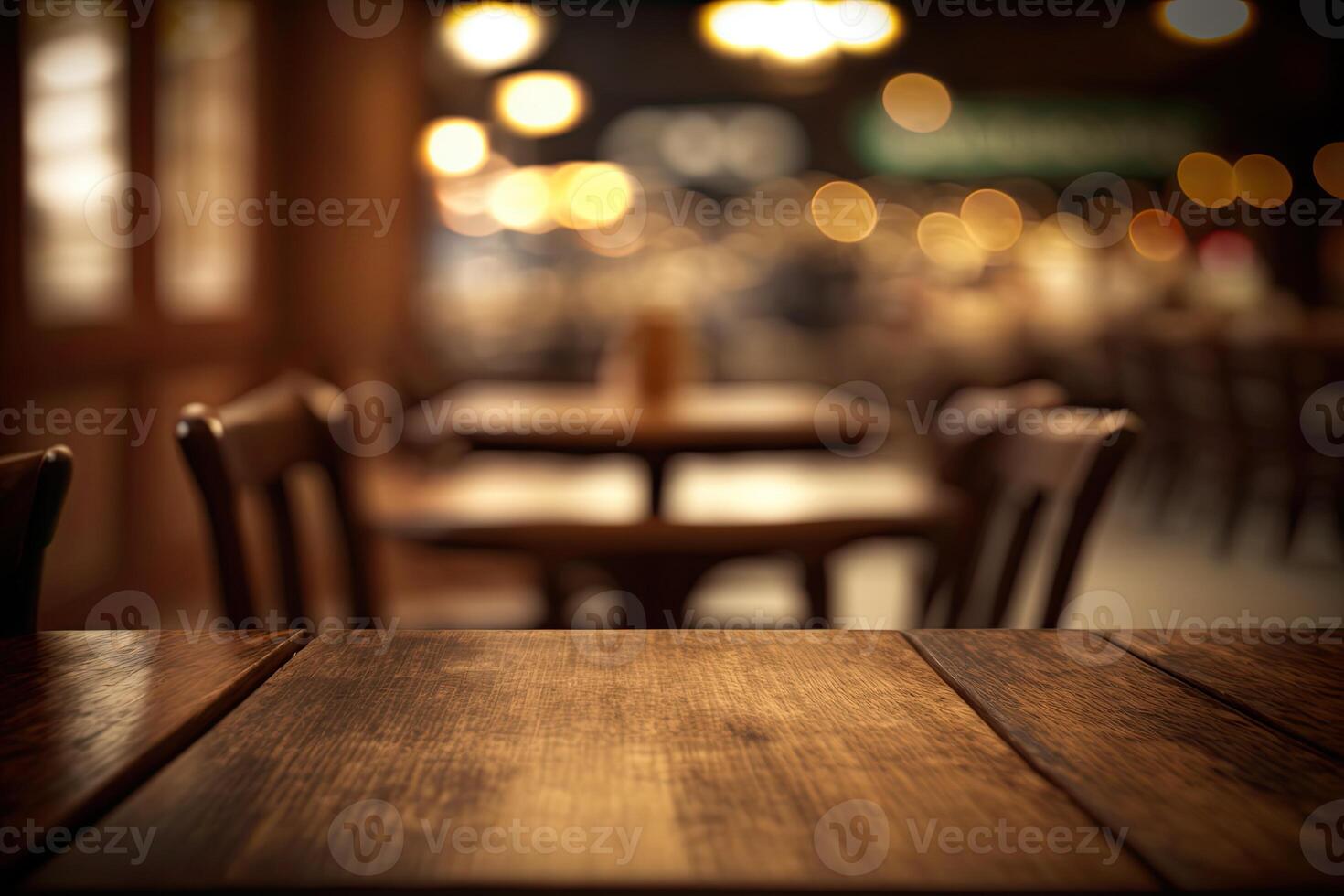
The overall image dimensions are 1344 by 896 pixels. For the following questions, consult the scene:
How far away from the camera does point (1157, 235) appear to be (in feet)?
44.4

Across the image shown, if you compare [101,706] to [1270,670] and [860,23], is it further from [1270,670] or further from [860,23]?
[860,23]

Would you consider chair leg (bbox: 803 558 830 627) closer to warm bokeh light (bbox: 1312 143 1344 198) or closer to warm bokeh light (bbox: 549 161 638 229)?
warm bokeh light (bbox: 549 161 638 229)

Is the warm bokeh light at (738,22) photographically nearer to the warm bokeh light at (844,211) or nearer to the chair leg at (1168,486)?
the chair leg at (1168,486)

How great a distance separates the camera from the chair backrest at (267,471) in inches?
42.4

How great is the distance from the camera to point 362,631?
0.73 m

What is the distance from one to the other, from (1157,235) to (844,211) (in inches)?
146

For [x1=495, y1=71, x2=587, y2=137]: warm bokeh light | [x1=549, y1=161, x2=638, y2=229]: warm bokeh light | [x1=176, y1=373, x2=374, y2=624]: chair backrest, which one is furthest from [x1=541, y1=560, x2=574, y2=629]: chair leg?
[x1=549, y1=161, x2=638, y2=229]: warm bokeh light

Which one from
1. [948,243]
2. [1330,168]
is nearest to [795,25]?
[1330,168]

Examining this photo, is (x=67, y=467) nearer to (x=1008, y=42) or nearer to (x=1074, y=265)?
(x=1008, y=42)

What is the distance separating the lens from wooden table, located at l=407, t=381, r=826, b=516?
2.30m

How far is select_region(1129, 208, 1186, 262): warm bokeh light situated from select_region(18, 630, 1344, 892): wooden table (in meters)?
13.4

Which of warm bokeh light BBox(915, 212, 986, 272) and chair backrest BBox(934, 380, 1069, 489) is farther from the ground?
warm bokeh light BBox(915, 212, 986, 272)

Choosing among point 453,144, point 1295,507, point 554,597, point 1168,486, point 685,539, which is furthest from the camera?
point 453,144

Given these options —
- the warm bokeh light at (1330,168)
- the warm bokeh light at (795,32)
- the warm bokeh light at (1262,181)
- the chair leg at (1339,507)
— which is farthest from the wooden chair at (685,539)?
the warm bokeh light at (1262,181)
